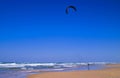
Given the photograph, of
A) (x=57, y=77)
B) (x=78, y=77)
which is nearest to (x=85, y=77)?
(x=78, y=77)

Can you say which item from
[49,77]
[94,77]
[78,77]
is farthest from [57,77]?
[94,77]

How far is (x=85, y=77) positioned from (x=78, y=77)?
57 centimetres

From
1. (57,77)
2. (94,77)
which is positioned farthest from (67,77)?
(94,77)

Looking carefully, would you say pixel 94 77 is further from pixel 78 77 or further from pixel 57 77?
pixel 57 77

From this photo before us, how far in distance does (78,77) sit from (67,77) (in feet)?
3.41

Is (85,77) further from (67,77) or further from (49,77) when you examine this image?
(49,77)

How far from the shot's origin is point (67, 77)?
1866 cm

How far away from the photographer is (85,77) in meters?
18.1

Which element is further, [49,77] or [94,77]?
[49,77]

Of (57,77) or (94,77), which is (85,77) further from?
(57,77)

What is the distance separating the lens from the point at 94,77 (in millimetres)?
17562

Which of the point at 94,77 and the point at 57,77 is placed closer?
the point at 94,77

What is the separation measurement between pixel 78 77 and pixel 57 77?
1.85m

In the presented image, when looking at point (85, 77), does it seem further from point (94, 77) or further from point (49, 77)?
point (49, 77)
